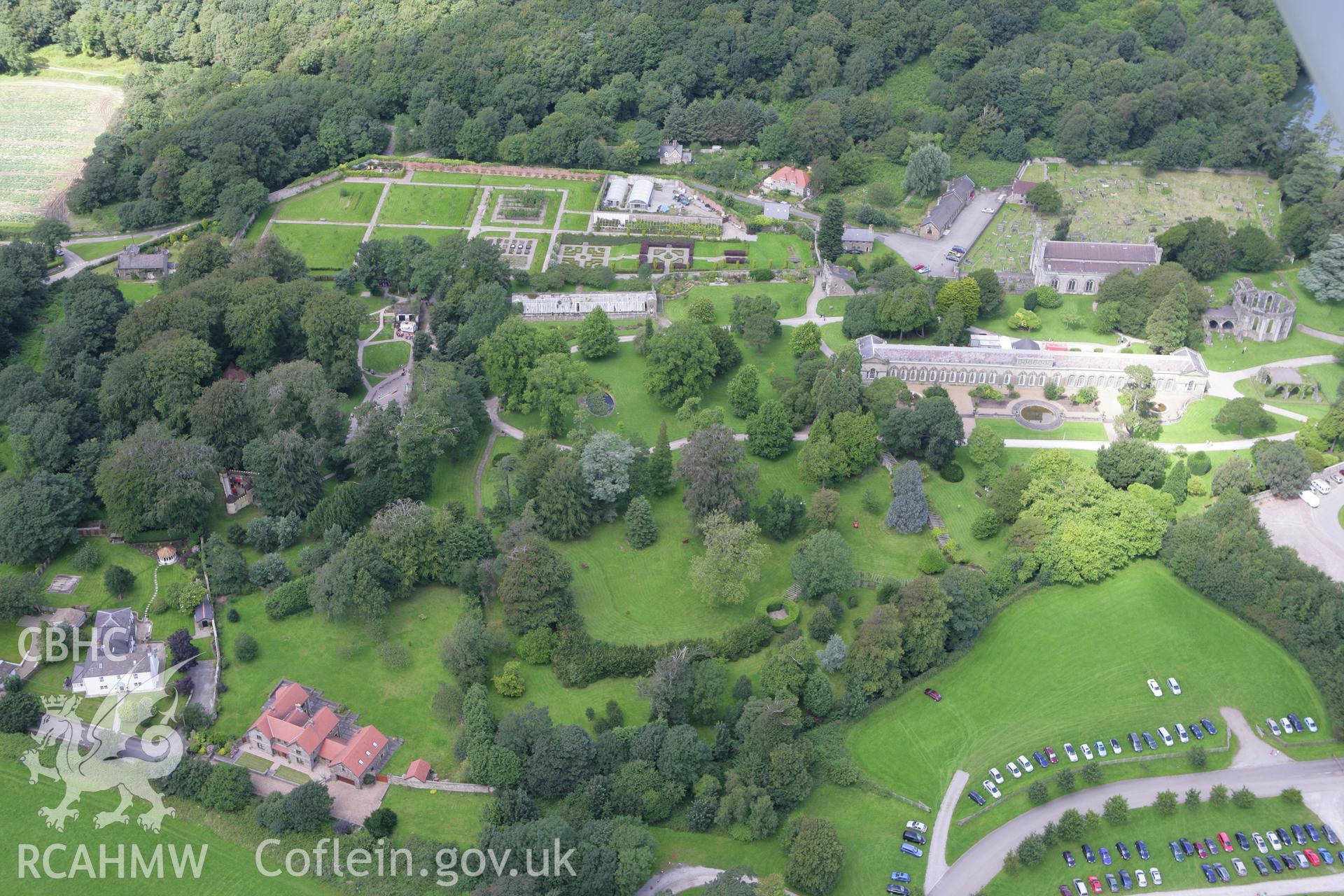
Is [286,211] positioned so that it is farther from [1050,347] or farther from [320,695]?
[1050,347]

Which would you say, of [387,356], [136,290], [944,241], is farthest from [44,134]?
[944,241]

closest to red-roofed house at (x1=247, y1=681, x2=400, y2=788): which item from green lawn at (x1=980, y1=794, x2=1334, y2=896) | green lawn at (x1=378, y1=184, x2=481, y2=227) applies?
green lawn at (x1=980, y1=794, x2=1334, y2=896)

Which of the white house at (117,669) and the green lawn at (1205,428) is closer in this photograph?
the white house at (117,669)

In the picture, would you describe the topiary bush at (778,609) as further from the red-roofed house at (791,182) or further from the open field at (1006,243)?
the red-roofed house at (791,182)

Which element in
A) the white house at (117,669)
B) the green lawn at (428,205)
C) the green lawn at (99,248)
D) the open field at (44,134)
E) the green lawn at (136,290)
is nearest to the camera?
the white house at (117,669)

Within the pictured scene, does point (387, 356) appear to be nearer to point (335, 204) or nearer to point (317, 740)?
point (335, 204)

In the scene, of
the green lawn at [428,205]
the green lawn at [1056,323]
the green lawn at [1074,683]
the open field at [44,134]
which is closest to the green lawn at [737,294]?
the green lawn at [1056,323]
